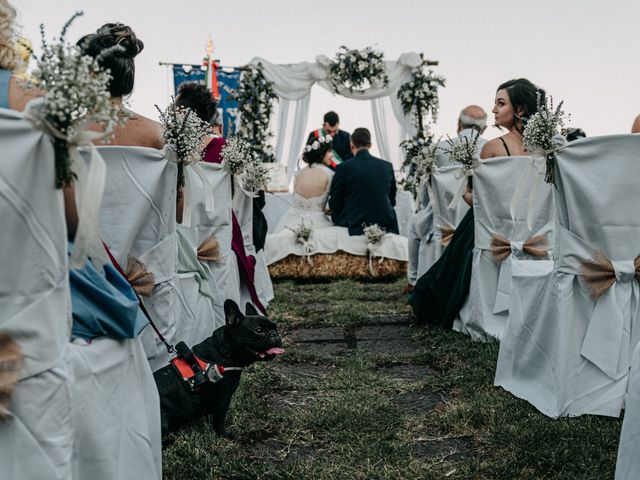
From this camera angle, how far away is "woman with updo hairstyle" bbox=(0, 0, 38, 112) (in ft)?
5.39

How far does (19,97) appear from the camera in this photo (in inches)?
65.3

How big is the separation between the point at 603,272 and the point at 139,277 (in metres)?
1.90

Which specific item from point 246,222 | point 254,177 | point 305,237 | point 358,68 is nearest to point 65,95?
point 254,177

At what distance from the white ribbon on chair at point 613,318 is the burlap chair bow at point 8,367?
220 cm

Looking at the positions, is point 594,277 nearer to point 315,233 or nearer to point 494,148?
point 494,148

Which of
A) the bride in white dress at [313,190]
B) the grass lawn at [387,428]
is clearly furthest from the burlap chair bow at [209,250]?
the bride in white dress at [313,190]

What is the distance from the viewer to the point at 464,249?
479cm

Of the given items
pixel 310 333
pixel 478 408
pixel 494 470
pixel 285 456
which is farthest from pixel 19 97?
pixel 310 333

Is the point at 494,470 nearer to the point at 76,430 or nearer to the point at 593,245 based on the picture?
the point at 593,245

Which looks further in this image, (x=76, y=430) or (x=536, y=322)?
(x=536, y=322)

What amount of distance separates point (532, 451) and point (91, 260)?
1.63 meters

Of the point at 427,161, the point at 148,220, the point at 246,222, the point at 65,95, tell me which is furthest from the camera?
the point at 427,161

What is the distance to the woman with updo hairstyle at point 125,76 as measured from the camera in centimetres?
268

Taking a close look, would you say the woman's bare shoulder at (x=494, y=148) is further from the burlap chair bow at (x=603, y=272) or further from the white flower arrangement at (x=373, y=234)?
the white flower arrangement at (x=373, y=234)
